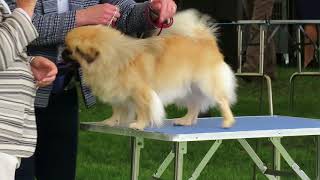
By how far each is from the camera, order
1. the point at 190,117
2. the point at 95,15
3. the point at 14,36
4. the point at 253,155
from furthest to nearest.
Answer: the point at 253,155 < the point at 190,117 < the point at 95,15 < the point at 14,36

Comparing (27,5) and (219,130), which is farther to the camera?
(219,130)

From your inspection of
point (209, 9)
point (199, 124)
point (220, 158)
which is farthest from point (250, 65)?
point (199, 124)

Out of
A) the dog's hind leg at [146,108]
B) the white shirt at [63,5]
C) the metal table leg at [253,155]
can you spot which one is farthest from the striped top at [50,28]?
the metal table leg at [253,155]

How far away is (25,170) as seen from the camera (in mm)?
2672

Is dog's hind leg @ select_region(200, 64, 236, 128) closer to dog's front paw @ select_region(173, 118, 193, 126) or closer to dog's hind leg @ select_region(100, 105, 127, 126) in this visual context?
dog's front paw @ select_region(173, 118, 193, 126)

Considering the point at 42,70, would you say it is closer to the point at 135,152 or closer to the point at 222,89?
the point at 222,89

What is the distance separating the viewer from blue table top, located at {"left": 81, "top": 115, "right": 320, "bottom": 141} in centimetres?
278

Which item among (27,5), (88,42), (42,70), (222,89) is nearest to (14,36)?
(27,5)

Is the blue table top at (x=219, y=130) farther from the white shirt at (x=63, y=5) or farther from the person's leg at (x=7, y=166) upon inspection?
the person's leg at (x=7, y=166)

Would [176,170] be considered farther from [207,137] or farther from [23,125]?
[23,125]

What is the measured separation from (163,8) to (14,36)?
37.0 inches

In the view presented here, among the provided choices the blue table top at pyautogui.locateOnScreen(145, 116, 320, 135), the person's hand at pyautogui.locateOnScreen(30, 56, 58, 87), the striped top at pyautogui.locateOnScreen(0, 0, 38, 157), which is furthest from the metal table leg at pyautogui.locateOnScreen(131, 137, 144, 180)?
the striped top at pyautogui.locateOnScreen(0, 0, 38, 157)

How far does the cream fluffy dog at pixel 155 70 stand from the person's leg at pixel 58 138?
0.13 meters

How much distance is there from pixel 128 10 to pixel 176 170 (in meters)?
0.67
